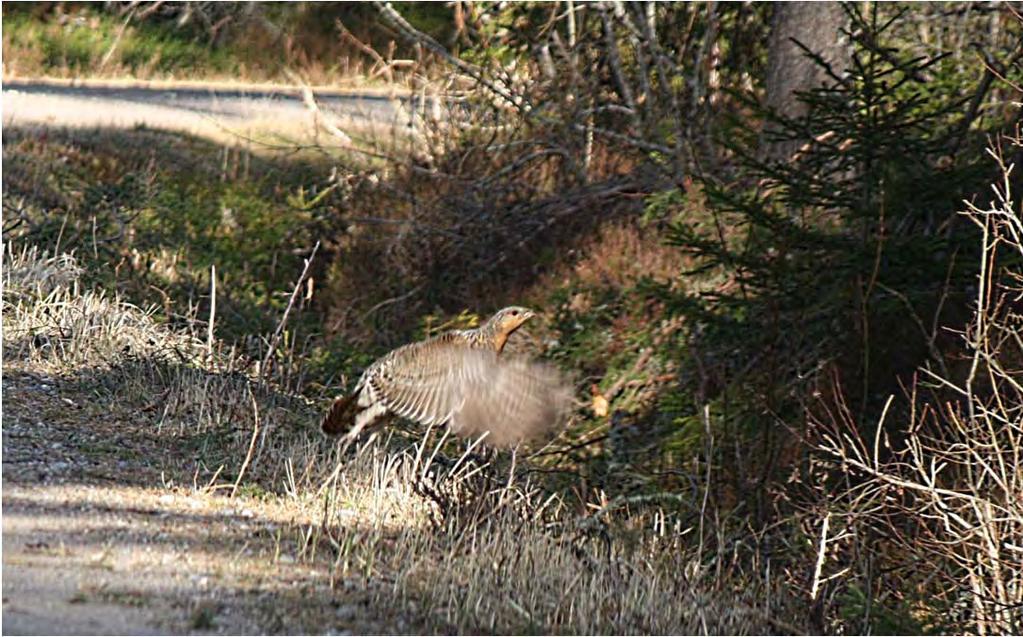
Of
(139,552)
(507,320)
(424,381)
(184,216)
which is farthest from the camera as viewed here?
(184,216)

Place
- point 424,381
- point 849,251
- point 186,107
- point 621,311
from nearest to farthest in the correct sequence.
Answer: point 424,381, point 849,251, point 621,311, point 186,107

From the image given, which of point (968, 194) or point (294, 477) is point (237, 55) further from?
point (294, 477)

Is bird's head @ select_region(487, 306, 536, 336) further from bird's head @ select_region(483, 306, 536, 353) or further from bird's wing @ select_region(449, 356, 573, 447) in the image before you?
bird's wing @ select_region(449, 356, 573, 447)

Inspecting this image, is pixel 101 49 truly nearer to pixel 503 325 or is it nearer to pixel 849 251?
pixel 849 251

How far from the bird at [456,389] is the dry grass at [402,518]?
0.22 meters

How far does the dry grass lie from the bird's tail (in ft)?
0.41

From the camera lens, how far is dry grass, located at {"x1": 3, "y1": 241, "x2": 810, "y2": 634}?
6.32m

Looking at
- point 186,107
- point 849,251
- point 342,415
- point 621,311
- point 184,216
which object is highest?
point 849,251

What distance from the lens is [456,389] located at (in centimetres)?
799

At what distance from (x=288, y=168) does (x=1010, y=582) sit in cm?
1431

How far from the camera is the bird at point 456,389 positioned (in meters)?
7.95

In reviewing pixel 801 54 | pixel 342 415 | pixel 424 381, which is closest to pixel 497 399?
pixel 424 381

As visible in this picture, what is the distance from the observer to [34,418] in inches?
300

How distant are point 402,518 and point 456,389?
1.02 meters
